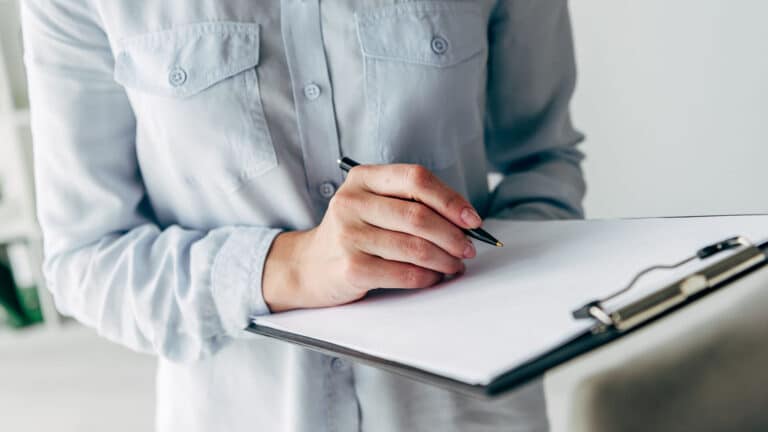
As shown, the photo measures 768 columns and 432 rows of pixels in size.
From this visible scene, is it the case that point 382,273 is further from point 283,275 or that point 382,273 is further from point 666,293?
point 666,293

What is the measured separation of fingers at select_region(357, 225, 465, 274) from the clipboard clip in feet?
0.49

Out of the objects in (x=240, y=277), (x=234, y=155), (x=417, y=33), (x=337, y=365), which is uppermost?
(x=417, y=33)

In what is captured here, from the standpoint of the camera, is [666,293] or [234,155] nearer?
[666,293]

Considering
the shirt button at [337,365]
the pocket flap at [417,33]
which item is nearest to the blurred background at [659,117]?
the shirt button at [337,365]

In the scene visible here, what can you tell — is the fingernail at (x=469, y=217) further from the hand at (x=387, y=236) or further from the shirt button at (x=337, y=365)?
the shirt button at (x=337, y=365)

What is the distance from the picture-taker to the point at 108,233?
759 mm

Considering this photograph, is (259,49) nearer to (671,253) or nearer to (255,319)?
(255,319)

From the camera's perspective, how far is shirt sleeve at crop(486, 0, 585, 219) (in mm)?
819

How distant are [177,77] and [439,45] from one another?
0.26 metres

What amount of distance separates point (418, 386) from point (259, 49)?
368mm

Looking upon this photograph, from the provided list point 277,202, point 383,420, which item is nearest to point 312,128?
point 277,202

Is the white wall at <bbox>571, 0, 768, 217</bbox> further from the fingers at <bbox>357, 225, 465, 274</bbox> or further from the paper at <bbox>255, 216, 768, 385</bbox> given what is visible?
the fingers at <bbox>357, 225, 465, 274</bbox>

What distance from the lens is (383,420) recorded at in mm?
724

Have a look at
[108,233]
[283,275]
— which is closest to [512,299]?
[283,275]
